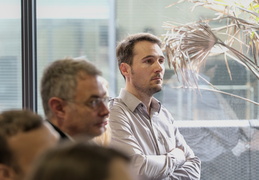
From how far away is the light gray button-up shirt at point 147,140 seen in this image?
123 inches

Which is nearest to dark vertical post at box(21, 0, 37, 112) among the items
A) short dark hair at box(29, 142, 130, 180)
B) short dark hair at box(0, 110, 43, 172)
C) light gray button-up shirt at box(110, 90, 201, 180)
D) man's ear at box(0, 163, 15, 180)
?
light gray button-up shirt at box(110, 90, 201, 180)

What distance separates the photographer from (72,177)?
0.71m

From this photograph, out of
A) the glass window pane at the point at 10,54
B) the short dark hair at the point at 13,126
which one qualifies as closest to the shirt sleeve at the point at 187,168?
the glass window pane at the point at 10,54

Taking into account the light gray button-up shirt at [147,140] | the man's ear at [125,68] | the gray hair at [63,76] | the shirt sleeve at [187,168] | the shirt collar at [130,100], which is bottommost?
the shirt sleeve at [187,168]

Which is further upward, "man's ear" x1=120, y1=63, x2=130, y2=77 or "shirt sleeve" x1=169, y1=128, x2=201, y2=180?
"man's ear" x1=120, y1=63, x2=130, y2=77

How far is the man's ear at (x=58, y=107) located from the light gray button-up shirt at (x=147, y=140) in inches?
37.3

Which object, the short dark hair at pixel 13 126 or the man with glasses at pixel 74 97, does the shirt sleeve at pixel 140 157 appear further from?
the short dark hair at pixel 13 126

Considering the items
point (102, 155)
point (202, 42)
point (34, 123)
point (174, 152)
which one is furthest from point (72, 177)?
point (202, 42)

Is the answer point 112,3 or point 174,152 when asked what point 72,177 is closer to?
point 174,152

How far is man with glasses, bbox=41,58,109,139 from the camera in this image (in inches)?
84.5

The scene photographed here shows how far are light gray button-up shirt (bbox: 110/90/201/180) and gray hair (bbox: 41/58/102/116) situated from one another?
0.99m

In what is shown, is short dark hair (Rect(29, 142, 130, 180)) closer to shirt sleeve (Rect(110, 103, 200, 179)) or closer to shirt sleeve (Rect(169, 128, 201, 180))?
shirt sleeve (Rect(110, 103, 200, 179))

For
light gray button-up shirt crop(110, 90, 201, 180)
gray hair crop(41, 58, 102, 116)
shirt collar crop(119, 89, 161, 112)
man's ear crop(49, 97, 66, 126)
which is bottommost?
light gray button-up shirt crop(110, 90, 201, 180)

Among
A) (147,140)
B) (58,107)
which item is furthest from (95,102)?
(147,140)
